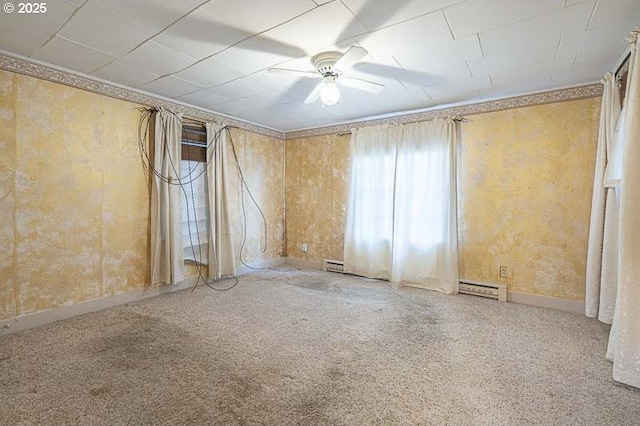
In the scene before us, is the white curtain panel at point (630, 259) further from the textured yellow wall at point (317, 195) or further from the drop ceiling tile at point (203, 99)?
the drop ceiling tile at point (203, 99)

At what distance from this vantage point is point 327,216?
16.4 feet

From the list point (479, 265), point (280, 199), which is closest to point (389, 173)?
point (479, 265)

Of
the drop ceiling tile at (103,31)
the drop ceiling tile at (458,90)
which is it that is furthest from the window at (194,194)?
the drop ceiling tile at (458,90)

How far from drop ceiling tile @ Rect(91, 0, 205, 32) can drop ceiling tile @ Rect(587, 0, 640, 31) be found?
98.8 inches

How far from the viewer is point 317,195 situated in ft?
16.6

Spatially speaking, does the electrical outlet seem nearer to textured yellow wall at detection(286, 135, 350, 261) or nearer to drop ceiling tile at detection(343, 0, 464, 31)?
textured yellow wall at detection(286, 135, 350, 261)

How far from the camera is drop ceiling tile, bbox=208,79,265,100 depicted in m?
3.11

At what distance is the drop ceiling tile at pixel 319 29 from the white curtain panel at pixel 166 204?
2095 mm

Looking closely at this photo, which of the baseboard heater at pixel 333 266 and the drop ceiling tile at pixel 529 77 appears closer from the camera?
the drop ceiling tile at pixel 529 77

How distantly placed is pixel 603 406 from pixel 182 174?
4.40 meters

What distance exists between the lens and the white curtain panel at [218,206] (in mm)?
4082

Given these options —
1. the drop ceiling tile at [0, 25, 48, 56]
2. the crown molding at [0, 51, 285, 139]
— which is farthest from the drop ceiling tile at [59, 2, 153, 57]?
the crown molding at [0, 51, 285, 139]

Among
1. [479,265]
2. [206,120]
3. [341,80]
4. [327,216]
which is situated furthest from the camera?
[327,216]

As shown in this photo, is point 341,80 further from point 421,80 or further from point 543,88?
point 543,88
